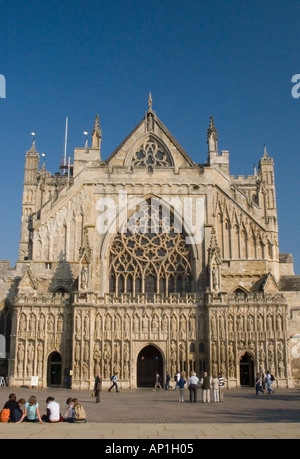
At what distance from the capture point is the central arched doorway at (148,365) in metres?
31.7

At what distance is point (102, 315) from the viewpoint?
103ft

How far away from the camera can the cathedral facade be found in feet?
101

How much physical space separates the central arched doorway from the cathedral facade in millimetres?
64

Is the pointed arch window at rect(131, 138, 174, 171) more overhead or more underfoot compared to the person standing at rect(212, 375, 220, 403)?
more overhead

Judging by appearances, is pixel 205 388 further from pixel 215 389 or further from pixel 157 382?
pixel 157 382

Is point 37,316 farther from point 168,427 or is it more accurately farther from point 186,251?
point 168,427

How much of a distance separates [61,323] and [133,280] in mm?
5704

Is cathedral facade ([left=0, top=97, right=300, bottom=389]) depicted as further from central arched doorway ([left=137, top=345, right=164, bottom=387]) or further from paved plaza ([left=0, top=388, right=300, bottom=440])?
paved plaza ([left=0, top=388, right=300, bottom=440])

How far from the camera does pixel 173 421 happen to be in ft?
47.7

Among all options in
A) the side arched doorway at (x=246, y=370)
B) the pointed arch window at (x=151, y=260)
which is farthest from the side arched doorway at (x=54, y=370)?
the side arched doorway at (x=246, y=370)

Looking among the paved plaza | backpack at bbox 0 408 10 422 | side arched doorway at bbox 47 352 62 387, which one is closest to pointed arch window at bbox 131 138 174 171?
side arched doorway at bbox 47 352 62 387

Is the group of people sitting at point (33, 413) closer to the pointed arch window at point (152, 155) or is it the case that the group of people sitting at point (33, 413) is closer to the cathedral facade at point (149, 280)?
the cathedral facade at point (149, 280)

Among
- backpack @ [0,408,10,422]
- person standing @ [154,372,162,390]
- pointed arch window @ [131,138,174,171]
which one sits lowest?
person standing @ [154,372,162,390]

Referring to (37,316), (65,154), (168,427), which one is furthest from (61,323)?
(65,154)
